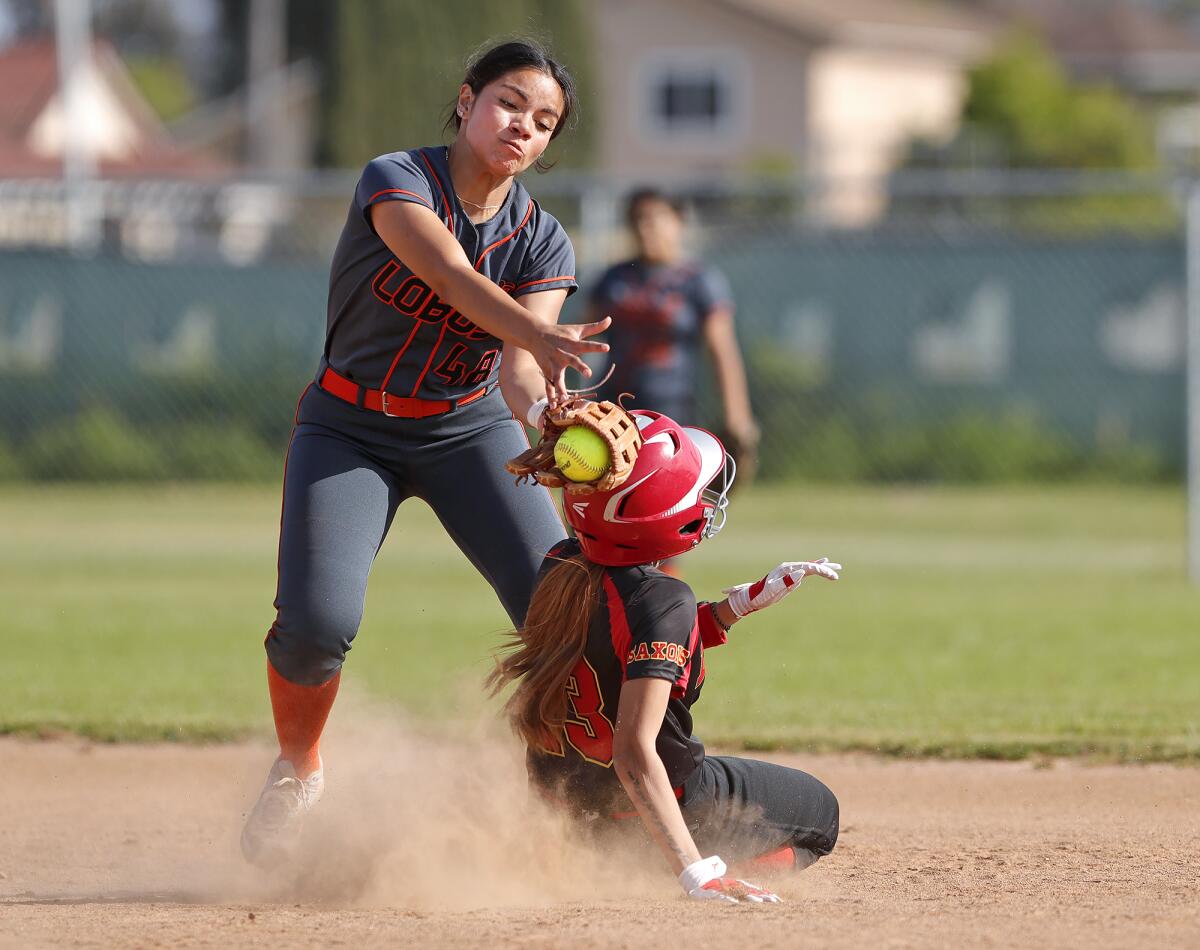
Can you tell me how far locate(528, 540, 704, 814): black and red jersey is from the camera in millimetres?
4074

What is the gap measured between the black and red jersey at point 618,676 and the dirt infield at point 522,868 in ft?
→ 0.57

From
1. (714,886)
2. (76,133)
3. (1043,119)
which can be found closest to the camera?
(714,886)

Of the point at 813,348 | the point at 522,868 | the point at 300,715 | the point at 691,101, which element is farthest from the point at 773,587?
the point at 691,101

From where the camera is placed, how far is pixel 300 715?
187 inches

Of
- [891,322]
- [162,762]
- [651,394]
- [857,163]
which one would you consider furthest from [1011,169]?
[162,762]

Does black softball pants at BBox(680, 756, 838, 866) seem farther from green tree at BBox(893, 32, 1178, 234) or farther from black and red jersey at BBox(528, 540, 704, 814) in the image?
green tree at BBox(893, 32, 1178, 234)

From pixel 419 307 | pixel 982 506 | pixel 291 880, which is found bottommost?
pixel 982 506

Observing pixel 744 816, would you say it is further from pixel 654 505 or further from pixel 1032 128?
pixel 1032 128

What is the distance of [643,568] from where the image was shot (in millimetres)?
4238

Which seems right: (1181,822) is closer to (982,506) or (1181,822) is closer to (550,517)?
(550,517)

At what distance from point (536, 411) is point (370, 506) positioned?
525 millimetres

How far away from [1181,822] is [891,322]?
1072 cm

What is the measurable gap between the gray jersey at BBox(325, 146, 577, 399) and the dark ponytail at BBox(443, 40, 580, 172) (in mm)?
223

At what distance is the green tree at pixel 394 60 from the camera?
140 ft
